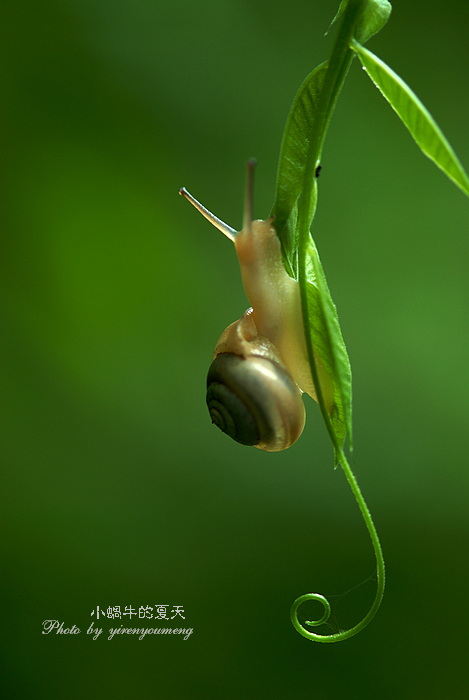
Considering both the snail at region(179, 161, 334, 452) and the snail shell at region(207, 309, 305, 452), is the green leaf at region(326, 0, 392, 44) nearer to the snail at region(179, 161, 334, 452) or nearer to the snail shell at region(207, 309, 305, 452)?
the snail at region(179, 161, 334, 452)

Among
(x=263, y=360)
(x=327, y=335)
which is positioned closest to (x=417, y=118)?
(x=327, y=335)

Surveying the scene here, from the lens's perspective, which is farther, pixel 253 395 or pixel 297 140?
pixel 253 395

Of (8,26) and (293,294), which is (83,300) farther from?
(293,294)

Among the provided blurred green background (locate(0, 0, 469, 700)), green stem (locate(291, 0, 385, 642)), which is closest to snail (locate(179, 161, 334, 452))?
green stem (locate(291, 0, 385, 642))

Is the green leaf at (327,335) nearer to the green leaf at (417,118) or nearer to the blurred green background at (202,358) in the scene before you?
the green leaf at (417,118)

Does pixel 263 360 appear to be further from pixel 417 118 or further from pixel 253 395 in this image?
pixel 417 118
